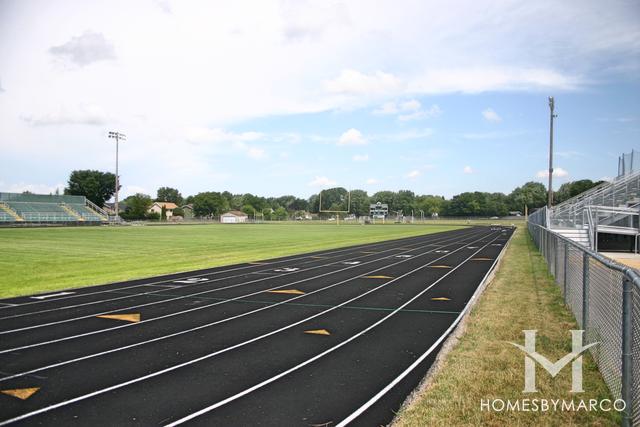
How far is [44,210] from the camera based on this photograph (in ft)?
260

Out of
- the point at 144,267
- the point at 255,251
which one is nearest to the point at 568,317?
the point at 144,267

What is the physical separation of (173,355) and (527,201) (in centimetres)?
14158

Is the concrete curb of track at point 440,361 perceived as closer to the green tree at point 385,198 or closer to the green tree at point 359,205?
the green tree at point 359,205

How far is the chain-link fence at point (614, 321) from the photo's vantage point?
15.9 feet

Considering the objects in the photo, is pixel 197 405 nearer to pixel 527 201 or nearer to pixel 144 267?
pixel 144 267

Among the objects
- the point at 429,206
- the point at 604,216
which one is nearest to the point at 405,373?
the point at 604,216

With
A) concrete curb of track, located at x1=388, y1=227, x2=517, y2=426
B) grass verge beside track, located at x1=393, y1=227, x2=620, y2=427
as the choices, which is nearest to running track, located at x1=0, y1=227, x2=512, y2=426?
concrete curb of track, located at x1=388, y1=227, x2=517, y2=426

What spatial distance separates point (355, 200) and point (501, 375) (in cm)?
17046

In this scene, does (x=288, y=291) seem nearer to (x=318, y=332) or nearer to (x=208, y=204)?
(x=318, y=332)

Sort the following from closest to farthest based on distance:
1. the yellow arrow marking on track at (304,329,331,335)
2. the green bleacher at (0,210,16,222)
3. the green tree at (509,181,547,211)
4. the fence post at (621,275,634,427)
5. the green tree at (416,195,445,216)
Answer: the fence post at (621,275,634,427), the yellow arrow marking on track at (304,329,331,335), the green bleacher at (0,210,16,222), the green tree at (509,181,547,211), the green tree at (416,195,445,216)

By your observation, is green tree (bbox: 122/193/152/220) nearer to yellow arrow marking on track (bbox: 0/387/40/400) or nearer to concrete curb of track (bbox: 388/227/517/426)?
concrete curb of track (bbox: 388/227/517/426)

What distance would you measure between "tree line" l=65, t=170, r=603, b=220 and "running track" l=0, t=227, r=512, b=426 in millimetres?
104484

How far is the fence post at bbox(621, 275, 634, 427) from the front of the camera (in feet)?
15.8

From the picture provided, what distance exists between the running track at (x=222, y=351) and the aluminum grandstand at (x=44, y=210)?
66.2m
